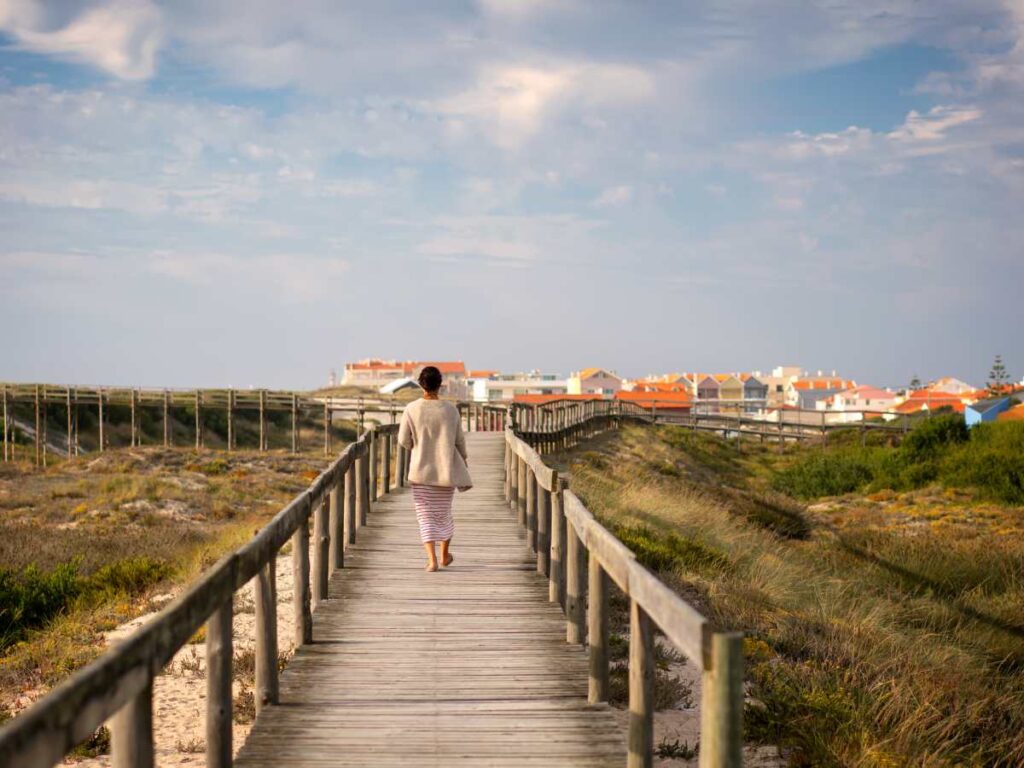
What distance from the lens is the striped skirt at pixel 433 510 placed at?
29.0 feet

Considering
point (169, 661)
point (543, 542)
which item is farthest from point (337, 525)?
point (169, 661)

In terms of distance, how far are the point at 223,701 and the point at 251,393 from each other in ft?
171

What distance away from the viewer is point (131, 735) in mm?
3275

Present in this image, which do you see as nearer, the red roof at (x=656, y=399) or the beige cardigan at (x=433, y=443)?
the beige cardigan at (x=433, y=443)

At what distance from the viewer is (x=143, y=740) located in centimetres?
332

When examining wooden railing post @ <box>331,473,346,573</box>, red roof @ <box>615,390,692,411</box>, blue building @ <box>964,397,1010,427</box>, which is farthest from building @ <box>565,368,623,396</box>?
wooden railing post @ <box>331,473,346,573</box>

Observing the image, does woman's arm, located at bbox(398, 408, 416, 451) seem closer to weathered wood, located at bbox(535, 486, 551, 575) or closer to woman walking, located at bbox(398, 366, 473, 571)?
woman walking, located at bbox(398, 366, 473, 571)

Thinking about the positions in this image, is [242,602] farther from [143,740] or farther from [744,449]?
[744,449]

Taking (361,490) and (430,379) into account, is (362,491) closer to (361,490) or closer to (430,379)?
(361,490)

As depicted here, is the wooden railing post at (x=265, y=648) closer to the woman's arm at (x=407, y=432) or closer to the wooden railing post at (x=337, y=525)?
the wooden railing post at (x=337, y=525)

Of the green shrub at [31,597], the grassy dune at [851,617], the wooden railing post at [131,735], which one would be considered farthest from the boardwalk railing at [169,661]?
the green shrub at [31,597]

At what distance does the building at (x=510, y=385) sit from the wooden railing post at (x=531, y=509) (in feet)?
389

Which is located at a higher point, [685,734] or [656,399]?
[656,399]

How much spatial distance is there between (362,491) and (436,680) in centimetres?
636
